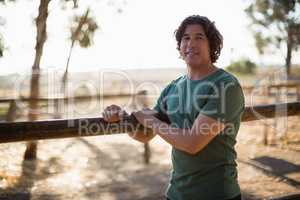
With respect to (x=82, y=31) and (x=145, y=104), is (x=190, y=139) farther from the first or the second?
(x=82, y=31)

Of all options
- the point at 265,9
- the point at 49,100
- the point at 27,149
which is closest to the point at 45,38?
the point at 49,100

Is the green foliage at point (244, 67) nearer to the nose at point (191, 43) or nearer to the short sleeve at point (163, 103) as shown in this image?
the short sleeve at point (163, 103)

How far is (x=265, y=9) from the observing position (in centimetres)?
1959

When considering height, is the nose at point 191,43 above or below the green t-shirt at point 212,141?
above

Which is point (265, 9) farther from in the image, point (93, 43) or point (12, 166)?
point (12, 166)

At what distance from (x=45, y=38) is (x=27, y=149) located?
189 cm

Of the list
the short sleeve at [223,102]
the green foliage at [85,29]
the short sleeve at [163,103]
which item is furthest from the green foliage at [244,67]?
the short sleeve at [223,102]

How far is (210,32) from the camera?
1.47 metres

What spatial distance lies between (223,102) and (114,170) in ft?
14.6

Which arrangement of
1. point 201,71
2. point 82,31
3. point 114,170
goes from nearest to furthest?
point 201,71, point 114,170, point 82,31

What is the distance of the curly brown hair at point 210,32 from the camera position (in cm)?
146

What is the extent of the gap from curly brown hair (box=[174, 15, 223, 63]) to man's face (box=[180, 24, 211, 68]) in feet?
0.05

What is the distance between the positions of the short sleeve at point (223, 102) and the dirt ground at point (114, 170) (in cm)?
289

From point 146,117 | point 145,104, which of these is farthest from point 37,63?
point 146,117
